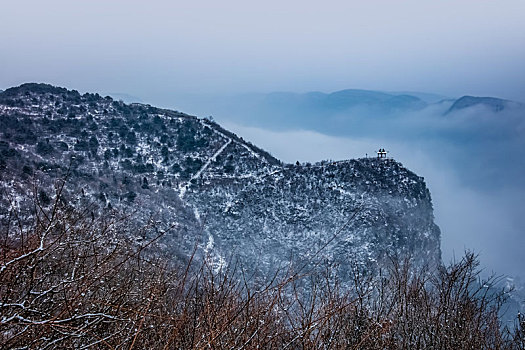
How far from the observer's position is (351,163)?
51938 millimetres

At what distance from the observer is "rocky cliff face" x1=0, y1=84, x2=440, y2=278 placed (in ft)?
132

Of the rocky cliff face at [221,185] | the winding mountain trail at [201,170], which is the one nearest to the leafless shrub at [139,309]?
the rocky cliff face at [221,185]

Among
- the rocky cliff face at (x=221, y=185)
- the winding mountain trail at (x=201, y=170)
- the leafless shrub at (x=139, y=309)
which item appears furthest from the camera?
the winding mountain trail at (x=201, y=170)

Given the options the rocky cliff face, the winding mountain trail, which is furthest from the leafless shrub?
the winding mountain trail

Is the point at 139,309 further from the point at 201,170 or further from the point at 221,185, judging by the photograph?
the point at 201,170

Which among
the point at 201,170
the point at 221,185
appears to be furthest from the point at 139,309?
the point at 201,170

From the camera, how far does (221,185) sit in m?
48.2

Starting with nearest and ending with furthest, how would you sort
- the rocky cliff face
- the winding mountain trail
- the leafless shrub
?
the leafless shrub
the rocky cliff face
the winding mountain trail

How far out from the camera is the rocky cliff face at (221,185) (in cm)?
4012

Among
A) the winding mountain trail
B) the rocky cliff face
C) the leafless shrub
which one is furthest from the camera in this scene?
Result: the winding mountain trail

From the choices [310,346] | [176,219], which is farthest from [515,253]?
[310,346]

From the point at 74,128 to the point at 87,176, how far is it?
538 inches

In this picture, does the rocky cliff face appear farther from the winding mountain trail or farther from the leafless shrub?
the leafless shrub

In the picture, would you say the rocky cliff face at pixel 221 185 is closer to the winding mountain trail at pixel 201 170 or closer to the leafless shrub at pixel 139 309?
the winding mountain trail at pixel 201 170
